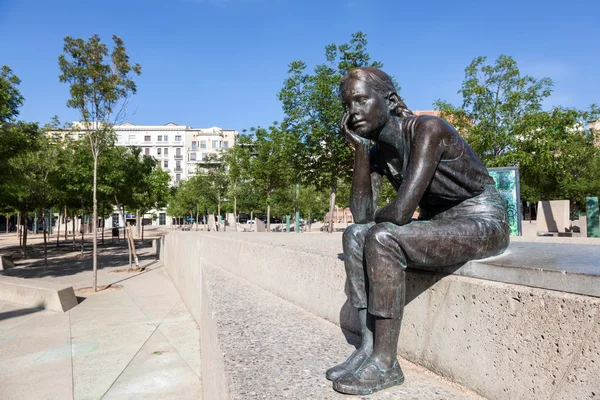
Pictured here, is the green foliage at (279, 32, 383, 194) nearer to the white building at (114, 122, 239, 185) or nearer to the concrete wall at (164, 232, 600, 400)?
the concrete wall at (164, 232, 600, 400)

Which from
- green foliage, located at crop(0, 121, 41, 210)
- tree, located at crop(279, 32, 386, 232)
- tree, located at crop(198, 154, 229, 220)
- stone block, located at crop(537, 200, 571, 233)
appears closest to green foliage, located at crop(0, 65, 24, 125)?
green foliage, located at crop(0, 121, 41, 210)

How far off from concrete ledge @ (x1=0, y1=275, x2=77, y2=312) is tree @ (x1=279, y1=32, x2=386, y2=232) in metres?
9.98

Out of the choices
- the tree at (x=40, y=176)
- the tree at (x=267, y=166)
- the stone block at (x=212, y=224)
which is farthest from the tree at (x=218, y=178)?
the tree at (x=40, y=176)

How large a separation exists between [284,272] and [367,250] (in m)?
2.26

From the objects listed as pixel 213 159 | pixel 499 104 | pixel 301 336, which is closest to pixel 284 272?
pixel 301 336

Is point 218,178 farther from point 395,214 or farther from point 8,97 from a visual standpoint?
point 395,214

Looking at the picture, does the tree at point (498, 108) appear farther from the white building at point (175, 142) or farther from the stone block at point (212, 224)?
the white building at point (175, 142)

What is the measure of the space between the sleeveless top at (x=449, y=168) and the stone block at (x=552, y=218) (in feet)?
58.3

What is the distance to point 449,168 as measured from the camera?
1.91 meters

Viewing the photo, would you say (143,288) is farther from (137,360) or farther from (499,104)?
(499,104)

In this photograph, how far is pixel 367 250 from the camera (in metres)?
1.67

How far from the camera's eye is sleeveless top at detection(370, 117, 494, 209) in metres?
1.89

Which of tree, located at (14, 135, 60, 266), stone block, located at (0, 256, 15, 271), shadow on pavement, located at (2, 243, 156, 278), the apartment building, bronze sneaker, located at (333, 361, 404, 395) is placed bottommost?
shadow on pavement, located at (2, 243, 156, 278)

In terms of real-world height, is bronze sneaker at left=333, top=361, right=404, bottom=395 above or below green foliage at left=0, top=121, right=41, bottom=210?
below
